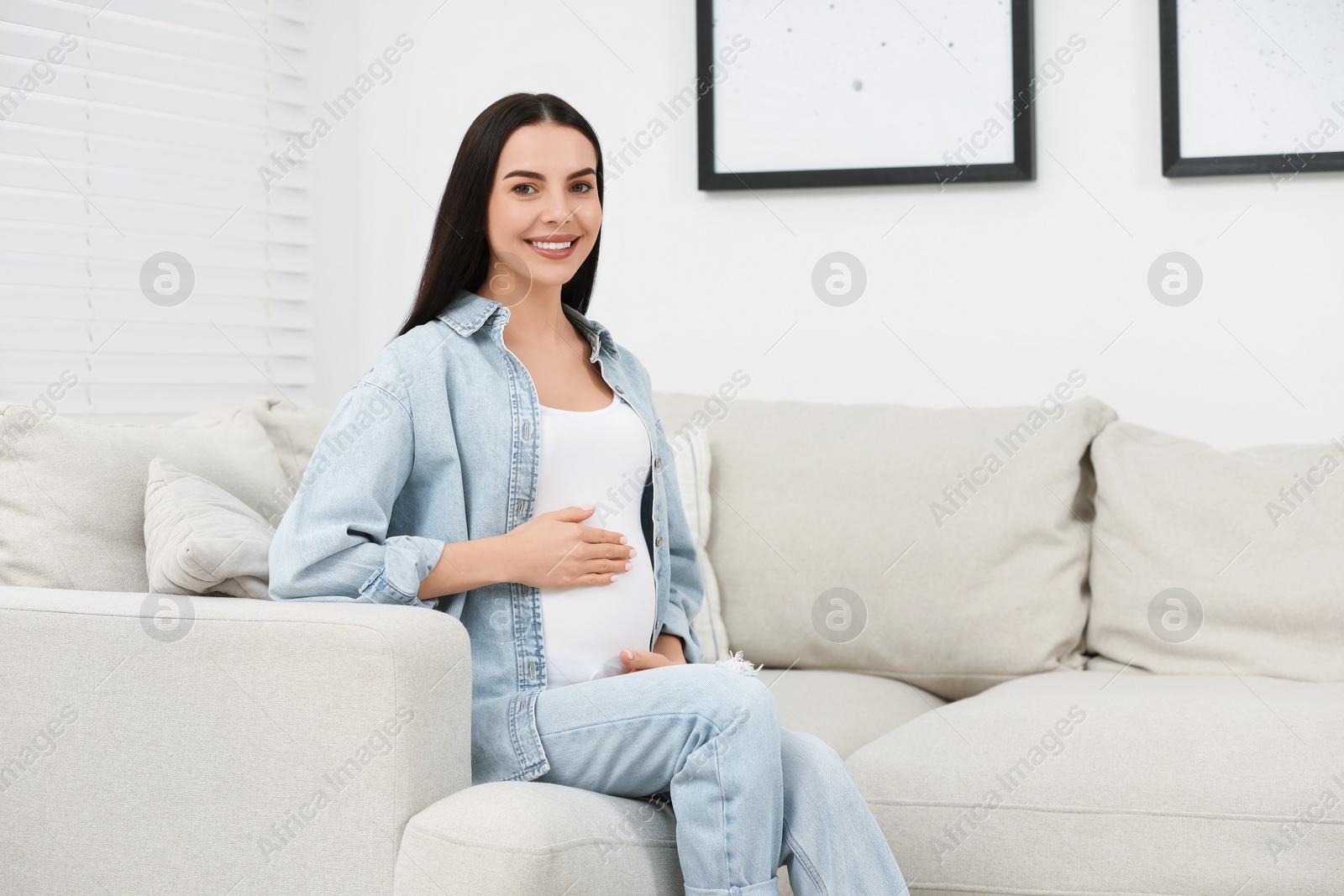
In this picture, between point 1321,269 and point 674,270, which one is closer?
point 1321,269

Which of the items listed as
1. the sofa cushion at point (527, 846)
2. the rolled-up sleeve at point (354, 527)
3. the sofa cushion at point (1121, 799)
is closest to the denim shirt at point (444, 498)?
the rolled-up sleeve at point (354, 527)

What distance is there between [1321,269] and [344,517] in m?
1.91

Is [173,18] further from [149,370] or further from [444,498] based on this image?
[444,498]

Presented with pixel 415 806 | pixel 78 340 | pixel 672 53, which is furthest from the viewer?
pixel 672 53

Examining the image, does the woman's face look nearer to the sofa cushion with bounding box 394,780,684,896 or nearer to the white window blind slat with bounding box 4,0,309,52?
the sofa cushion with bounding box 394,780,684,896

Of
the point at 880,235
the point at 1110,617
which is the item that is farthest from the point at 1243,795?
the point at 880,235

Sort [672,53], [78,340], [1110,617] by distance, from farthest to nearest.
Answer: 1. [672,53]
2. [78,340]
3. [1110,617]

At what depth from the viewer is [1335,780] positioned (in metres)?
1.42

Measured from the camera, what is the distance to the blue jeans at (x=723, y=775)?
1174mm

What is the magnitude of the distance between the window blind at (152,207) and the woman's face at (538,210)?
115cm

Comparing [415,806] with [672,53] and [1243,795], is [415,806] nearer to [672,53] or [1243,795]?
[1243,795]

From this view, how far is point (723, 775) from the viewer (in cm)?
118

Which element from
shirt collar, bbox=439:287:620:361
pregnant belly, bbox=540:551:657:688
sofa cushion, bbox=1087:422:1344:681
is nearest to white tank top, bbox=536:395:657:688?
pregnant belly, bbox=540:551:657:688

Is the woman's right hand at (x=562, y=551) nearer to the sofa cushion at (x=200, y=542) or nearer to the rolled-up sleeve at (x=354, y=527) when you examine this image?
the rolled-up sleeve at (x=354, y=527)
